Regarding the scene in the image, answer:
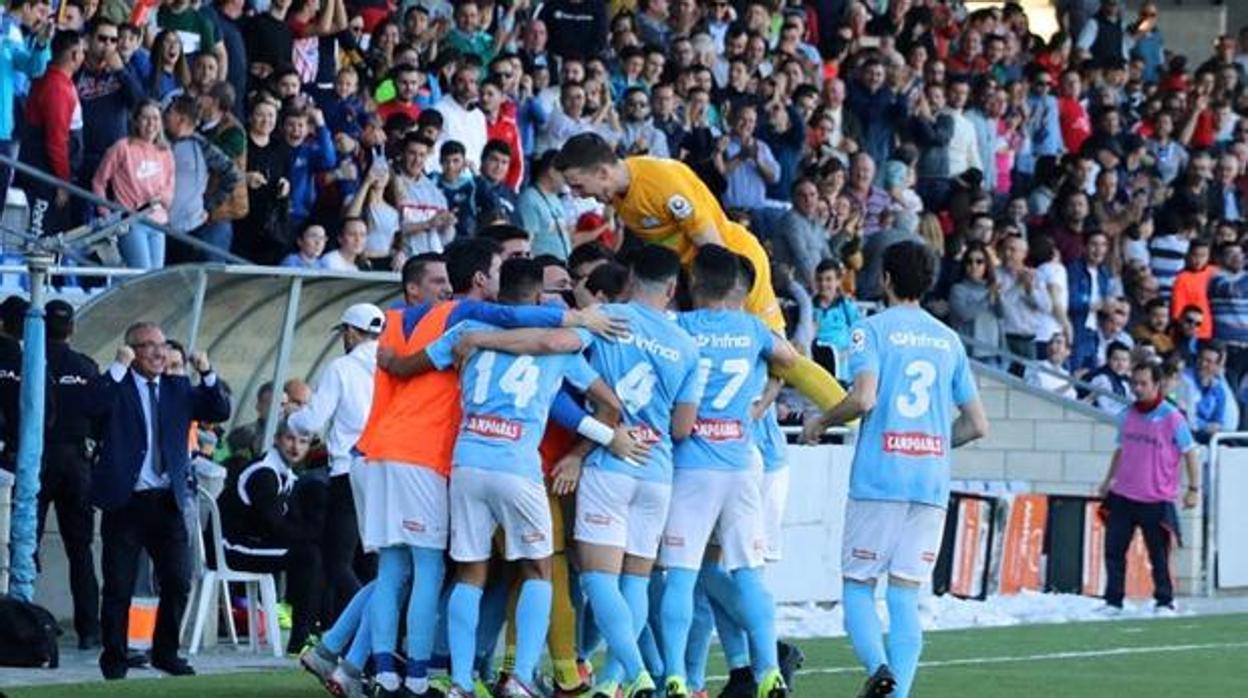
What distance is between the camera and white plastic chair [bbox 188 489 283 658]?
17891mm

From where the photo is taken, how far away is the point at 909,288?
1373 centimetres

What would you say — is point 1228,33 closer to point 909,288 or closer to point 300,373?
point 300,373

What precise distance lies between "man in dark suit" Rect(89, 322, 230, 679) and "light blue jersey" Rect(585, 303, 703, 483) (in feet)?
11.4

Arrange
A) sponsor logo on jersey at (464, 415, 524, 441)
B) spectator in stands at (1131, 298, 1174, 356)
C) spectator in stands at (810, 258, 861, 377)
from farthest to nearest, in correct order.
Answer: spectator in stands at (1131, 298, 1174, 356)
spectator in stands at (810, 258, 861, 377)
sponsor logo on jersey at (464, 415, 524, 441)

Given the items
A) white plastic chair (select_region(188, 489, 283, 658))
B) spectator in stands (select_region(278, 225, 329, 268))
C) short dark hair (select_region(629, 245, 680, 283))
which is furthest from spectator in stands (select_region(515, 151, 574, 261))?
short dark hair (select_region(629, 245, 680, 283))

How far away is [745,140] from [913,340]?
1195 cm

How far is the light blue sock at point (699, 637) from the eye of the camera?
14.4 meters

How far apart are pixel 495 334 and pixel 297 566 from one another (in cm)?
459

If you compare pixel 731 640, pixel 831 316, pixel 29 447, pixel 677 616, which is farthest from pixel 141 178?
pixel 677 616

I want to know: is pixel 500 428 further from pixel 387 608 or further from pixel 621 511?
pixel 387 608

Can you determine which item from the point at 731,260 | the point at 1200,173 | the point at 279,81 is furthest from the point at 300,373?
the point at 1200,173

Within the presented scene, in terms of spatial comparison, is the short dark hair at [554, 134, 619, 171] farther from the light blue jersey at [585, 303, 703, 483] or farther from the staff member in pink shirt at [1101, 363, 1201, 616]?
the staff member in pink shirt at [1101, 363, 1201, 616]

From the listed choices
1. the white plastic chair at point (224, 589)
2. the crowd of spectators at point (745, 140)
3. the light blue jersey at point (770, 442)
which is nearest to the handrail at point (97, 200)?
the crowd of spectators at point (745, 140)

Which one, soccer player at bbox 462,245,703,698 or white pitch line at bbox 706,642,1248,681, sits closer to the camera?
soccer player at bbox 462,245,703,698
